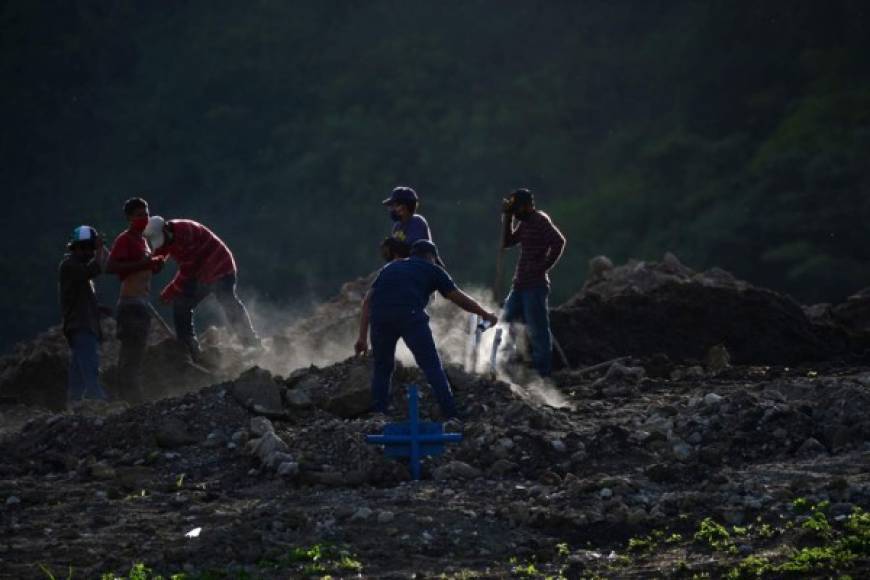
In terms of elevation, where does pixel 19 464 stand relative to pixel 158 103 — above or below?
below

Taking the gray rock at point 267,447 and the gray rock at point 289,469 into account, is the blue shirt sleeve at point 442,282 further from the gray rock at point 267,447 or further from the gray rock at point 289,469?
the gray rock at point 289,469

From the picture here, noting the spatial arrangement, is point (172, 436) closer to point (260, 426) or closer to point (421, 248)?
point (260, 426)

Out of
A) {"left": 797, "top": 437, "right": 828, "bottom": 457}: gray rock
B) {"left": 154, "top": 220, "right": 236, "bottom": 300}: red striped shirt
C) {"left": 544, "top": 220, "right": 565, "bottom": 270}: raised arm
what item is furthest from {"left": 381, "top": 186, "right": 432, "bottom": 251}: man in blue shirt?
{"left": 797, "top": 437, "right": 828, "bottom": 457}: gray rock

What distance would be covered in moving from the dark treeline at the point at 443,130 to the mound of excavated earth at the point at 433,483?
22336 mm

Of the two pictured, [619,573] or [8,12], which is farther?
[8,12]

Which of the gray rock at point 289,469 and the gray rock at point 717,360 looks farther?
the gray rock at point 717,360

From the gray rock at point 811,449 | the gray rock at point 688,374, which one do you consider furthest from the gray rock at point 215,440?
the gray rock at point 688,374

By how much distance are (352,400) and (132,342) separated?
2676mm

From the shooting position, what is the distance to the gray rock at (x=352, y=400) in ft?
38.5

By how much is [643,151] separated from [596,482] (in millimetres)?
31821

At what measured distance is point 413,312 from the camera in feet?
35.9

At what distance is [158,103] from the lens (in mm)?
49156

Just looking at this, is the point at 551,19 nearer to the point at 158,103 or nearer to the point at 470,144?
the point at 470,144

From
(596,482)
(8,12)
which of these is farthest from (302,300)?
(596,482)
